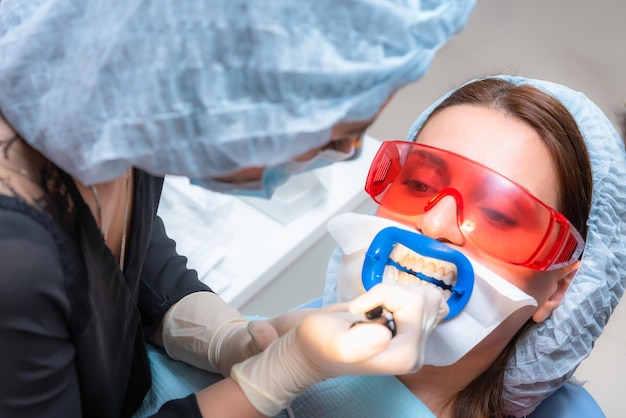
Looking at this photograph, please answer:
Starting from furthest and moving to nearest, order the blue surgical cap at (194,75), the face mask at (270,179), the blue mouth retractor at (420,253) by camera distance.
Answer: the blue mouth retractor at (420,253) → the face mask at (270,179) → the blue surgical cap at (194,75)

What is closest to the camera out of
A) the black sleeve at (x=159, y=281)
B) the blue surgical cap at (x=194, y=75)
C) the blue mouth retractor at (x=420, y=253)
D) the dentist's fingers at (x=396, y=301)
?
the blue surgical cap at (x=194, y=75)

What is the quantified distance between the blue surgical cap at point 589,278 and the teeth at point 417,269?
0.97 ft

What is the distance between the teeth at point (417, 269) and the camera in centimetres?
129

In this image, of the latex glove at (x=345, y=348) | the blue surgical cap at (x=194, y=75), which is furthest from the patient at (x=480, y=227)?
the blue surgical cap at (x=194, y=75)

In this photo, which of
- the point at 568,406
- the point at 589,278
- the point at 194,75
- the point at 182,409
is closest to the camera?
the point at 194,75

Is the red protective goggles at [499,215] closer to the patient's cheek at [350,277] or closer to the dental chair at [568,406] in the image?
the patient's cheek at [350,277]

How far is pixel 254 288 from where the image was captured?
2.20 m

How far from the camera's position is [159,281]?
58.5 inches

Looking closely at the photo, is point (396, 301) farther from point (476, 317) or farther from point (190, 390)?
point (190, 390)

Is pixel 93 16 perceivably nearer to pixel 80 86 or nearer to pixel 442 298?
pixel 80 86

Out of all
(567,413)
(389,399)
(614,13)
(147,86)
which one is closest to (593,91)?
(614,13)

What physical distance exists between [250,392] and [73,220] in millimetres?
456

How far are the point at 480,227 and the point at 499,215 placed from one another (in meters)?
0.05

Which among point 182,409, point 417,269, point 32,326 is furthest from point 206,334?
point 32,326
